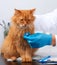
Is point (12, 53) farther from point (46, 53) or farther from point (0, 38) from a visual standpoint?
point (0, 38)

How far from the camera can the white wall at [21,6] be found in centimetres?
221

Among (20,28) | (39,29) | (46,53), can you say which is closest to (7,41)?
(20,28)

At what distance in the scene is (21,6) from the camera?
88.2 inches

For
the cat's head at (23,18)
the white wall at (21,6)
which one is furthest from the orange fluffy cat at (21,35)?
the white wall at (21,6)

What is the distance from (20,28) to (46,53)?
0.31m

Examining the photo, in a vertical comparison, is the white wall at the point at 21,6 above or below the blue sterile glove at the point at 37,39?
above

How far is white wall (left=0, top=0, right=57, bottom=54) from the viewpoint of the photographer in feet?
7.25

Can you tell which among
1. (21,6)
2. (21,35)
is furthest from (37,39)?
(21,6)

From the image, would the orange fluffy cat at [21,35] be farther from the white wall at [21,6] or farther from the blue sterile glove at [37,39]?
the white wall at [21,6]

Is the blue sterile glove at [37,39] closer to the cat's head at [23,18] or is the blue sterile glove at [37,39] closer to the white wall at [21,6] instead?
the cat's head at [23,18]

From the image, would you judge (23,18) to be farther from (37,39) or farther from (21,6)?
(21,6)

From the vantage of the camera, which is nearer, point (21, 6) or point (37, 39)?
point (37, 39)

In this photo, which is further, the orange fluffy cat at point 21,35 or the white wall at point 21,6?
the white wall at point 21,6

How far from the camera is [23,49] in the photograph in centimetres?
106
